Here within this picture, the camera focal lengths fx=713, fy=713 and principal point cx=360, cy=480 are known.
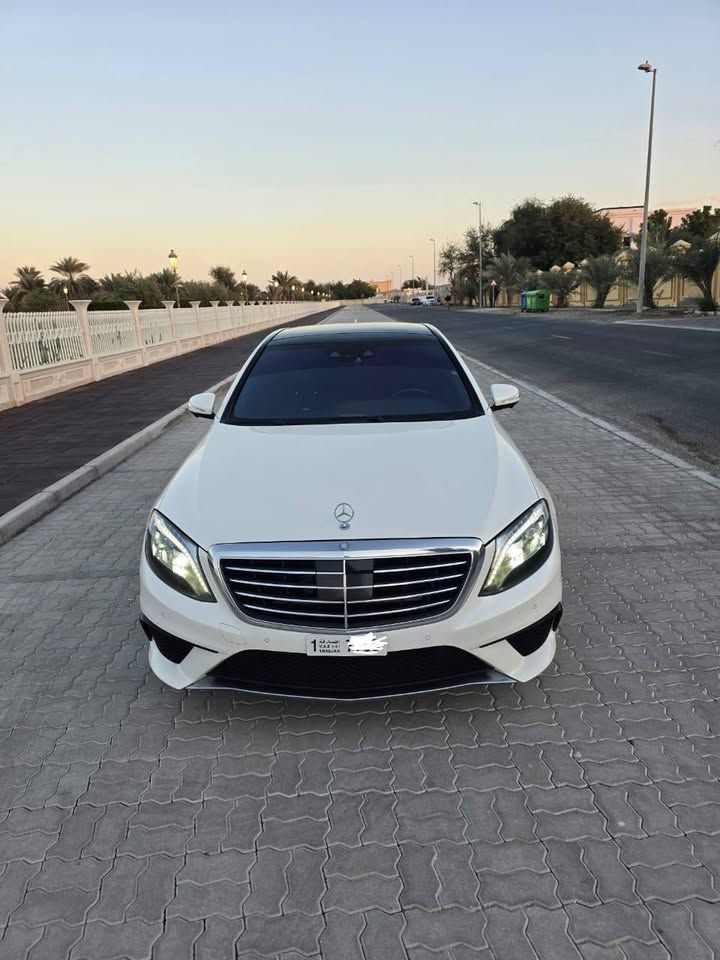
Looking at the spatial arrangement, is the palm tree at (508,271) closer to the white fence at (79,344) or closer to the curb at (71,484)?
the white fence at (79,344)

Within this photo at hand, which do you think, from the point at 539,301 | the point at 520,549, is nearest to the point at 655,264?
the point at 539,301

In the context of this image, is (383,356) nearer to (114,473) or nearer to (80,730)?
(80,730)

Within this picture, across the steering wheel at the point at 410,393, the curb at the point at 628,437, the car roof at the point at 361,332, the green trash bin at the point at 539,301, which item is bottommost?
the green trash bin at the point at 539,301

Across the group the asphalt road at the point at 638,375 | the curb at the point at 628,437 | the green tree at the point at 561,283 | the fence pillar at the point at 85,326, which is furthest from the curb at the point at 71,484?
the green tree at the point at 561,283

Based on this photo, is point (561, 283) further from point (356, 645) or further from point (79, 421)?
point (356, 645)

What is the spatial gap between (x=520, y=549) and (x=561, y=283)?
54285 millimetres

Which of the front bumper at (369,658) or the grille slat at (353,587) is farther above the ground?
the grille slat at (353,587)

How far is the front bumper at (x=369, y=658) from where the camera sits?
107 inches

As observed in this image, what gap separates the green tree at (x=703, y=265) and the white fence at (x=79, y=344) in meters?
21.0

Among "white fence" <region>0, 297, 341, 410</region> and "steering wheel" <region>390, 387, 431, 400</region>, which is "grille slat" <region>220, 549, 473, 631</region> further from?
"white fence" <region>0, 297, 341, 410</region>

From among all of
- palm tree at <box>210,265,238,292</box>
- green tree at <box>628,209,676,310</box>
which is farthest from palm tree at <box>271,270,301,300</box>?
green tree at <box>628,209,676,310</box>

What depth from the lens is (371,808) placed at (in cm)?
251

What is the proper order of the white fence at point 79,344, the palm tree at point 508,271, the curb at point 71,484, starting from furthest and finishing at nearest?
the palm tree at point 508,271 < the white fence at point 79,344 < the curb at point 71,484

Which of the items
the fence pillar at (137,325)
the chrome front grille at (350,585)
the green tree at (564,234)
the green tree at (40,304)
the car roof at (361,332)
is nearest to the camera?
the chrome front grille at (350,585)
